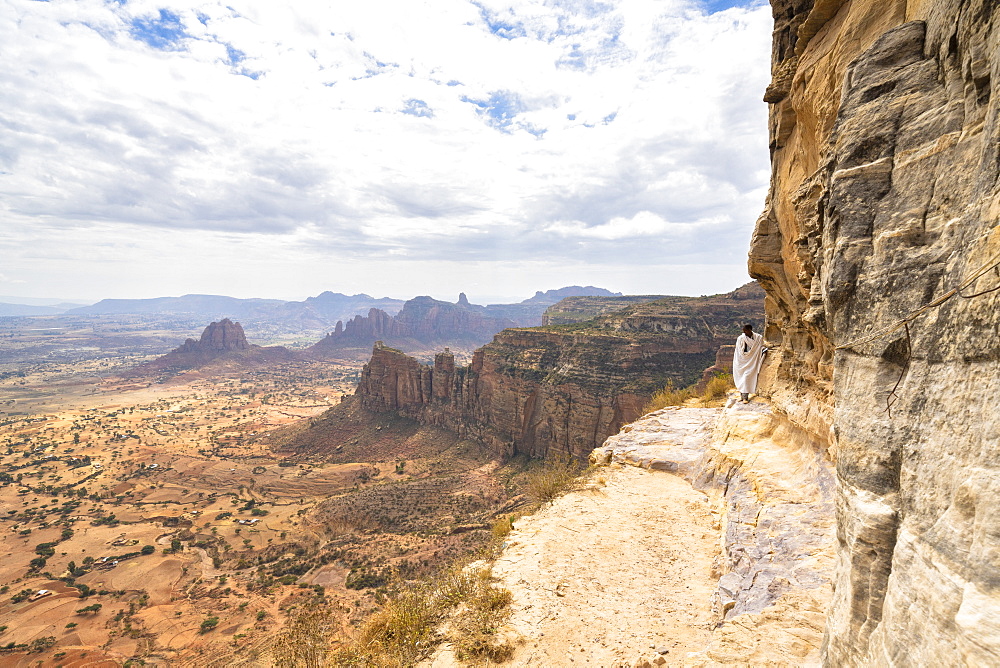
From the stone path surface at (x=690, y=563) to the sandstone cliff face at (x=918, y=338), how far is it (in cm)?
184

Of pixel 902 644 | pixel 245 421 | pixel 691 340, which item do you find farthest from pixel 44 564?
pixel 691 340

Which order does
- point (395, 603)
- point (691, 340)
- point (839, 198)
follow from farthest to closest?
point (691, 340)
point (395, 603)
point (839, 198)

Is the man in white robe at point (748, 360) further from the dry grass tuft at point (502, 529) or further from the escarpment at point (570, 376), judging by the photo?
the escarpment at point (570, 376)

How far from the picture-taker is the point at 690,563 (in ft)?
27.1

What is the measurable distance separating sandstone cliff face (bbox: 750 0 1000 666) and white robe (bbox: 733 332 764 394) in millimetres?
9201

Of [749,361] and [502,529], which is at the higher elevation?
[749,361]

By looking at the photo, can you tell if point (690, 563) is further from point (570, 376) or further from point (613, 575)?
point (570, 376)

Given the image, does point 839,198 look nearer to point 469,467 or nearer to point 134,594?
point 134,594

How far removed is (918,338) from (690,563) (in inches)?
276

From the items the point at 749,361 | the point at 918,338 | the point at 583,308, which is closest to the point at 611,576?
the point at 918,338

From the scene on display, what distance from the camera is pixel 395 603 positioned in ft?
28.1

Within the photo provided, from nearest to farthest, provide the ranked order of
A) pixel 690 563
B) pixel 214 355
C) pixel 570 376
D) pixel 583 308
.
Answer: pixel 690 563 < pixel 570 376 < pixel 583 308 < pixel 214 355

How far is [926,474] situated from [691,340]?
45.8 meters

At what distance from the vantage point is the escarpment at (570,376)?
4206cm
